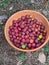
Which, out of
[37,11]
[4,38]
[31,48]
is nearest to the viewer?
[31,48]

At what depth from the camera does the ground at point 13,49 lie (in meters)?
2.18

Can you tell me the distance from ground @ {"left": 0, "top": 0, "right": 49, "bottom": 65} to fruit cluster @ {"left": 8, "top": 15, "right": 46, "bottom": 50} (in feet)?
0.34

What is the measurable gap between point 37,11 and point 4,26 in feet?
1.30

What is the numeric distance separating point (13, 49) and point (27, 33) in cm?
22

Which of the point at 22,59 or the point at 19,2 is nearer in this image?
the point at 22,59

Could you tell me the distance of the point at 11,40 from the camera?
2193mm

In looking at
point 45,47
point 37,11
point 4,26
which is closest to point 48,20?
point 37,11

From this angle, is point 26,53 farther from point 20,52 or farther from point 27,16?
point 27,16

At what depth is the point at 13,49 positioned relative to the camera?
2.23 meters

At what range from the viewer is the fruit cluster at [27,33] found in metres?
2.14

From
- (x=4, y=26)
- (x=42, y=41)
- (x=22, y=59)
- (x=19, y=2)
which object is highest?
(x=19, y=2)

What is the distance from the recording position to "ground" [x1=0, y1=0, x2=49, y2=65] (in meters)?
2.18

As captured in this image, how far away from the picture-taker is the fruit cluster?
84.3 inches

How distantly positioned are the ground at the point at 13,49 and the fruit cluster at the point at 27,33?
11 cm
